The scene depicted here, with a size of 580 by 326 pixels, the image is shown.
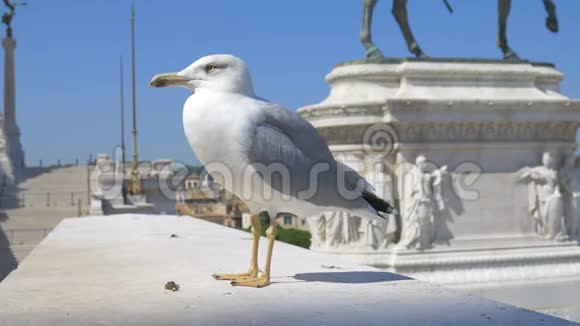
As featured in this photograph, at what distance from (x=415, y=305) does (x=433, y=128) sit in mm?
7898

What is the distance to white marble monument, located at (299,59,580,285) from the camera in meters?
10.5

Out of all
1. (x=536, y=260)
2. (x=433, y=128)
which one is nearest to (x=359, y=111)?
(x=433, y=128)

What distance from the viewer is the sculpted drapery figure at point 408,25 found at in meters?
11.5

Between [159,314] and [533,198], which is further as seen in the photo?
[533,198]

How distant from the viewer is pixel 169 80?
376 cm

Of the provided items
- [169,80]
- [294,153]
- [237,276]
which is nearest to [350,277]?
[237,276]

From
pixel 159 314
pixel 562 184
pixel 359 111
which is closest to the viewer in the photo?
pixel 159 314

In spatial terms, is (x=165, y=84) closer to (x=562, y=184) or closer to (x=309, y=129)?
(x=309, y=129)

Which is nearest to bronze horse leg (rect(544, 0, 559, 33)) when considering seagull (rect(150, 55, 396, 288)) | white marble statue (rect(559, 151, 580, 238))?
white marble statue (rect(559, 151, 580, 238))

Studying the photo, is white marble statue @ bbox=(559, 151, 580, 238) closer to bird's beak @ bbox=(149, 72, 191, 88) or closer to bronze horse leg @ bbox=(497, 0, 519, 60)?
bronze horse leg @ bbox=(497, 0, 519, 60)

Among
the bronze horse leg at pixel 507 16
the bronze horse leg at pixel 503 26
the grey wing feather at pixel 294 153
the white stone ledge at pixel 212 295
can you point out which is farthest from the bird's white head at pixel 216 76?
the bronze horse leg at pixel 507 16

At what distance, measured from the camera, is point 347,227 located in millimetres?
10648

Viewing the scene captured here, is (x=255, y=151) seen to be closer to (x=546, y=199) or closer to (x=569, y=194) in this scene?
(x=546, y=199)

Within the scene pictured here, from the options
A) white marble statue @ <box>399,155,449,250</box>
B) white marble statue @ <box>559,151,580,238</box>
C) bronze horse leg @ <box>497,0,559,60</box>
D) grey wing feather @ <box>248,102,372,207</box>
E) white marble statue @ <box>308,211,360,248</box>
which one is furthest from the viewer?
bronze horse leg @ <box>497,0,559,60</box>
